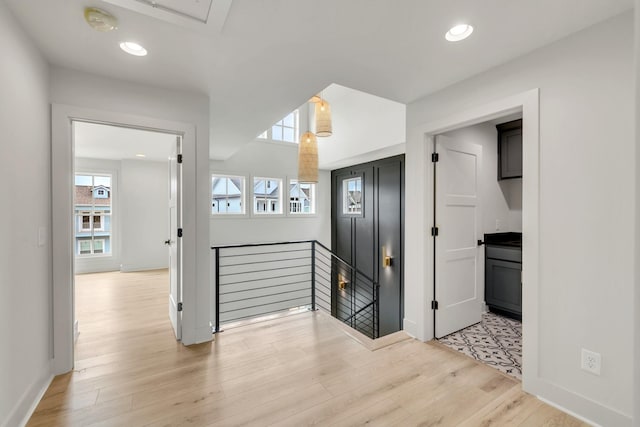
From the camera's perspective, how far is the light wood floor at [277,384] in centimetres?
173

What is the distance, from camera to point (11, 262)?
5.17 ft

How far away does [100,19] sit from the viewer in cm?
156

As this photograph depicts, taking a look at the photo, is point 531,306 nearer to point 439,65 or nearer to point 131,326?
point 439,65

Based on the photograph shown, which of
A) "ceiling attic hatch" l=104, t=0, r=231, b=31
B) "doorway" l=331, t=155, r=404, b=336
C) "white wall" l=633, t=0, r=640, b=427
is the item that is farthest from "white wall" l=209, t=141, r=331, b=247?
"white wall" l=633, t=0, r=640, b=427

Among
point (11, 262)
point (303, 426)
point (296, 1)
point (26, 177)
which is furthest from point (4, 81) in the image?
point (303, 426)

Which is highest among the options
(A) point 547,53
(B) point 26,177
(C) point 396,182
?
(A) point 547,53

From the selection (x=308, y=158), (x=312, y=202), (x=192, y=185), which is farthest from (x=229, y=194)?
(x=192, y=185)

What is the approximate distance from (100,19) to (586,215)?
9.94 ft

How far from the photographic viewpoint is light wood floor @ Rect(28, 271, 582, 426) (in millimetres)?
1727

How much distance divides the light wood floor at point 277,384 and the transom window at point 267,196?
11.9 ft

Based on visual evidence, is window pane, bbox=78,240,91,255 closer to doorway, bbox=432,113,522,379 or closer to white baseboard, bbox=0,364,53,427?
white baseboard, bbox=0,364,53,427

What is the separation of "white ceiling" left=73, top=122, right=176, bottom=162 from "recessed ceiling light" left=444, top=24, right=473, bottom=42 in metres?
3.19

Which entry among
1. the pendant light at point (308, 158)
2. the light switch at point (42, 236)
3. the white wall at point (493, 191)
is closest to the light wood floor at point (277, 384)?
the light switch at point (42, 236)

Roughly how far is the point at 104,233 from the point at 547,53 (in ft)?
25.0
